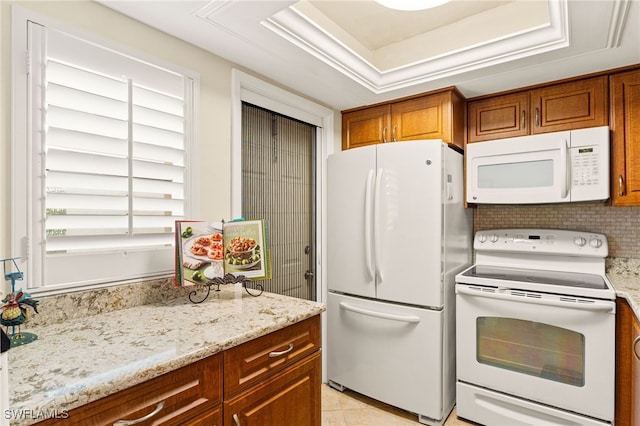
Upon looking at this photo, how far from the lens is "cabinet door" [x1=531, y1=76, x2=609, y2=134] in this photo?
6.70ft

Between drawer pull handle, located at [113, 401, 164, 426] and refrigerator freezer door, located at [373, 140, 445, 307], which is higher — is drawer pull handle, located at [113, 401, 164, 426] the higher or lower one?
the lower one

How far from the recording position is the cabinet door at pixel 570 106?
2.04 meters

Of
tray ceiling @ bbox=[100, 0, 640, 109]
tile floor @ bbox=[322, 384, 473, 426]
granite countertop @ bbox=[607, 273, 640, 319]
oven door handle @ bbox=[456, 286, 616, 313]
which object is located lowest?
tile floor @ bbox=[322, 384, 473, 426]

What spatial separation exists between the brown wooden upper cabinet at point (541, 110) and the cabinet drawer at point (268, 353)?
188cm

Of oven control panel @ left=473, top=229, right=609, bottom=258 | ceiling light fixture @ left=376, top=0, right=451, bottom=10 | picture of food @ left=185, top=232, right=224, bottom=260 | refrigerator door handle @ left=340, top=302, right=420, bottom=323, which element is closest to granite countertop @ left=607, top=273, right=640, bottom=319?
oven control panel @ left=473, top=229, right=609, bottom=258

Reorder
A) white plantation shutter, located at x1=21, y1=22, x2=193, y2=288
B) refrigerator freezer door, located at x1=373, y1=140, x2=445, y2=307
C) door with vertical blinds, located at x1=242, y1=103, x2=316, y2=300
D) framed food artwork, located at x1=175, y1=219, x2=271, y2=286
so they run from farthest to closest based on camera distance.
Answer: door with vertical blinds, located at x1=242, y1=103, x2=316, y2=300 < refrigerator freezer door, located at x1=373, y1=140, x2=445, y2=307 < framed food artwork, located at x1=175, y1=219, x2=271, y2=286 < white plantation shutter, located at x1=21, y1=22, x2=193, y2=288

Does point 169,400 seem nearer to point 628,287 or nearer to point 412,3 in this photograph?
point 412,3

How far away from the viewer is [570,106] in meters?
2.13

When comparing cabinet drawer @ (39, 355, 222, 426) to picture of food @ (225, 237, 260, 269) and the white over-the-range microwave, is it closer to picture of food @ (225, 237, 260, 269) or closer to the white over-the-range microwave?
picture of food @ (225, 237, 260, 269)

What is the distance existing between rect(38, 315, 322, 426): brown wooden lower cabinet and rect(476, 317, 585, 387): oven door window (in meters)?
1.19

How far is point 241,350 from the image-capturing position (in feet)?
3.70

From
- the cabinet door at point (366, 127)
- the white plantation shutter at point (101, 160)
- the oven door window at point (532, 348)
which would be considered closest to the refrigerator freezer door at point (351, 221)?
the cabinet door at point (366, 127)

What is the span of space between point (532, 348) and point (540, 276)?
1.45 ft

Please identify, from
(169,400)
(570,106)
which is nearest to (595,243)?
(570,106)
